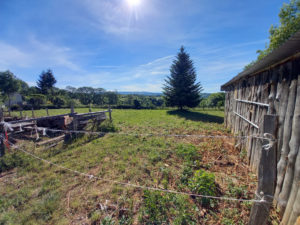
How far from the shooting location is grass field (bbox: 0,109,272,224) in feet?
7.23

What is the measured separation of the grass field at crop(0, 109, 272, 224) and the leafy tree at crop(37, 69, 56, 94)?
44817 mm

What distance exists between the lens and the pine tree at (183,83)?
15820mm

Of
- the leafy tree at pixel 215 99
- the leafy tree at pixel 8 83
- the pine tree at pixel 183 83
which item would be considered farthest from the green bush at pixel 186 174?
the leafy tree at pixel 215 99

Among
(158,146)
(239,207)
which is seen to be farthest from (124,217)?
(158,146)

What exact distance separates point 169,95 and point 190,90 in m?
2.81

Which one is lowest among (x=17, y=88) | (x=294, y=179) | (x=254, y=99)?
(x=294, y=179)

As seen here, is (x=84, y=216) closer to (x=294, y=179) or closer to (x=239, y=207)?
(x=239, y=207)

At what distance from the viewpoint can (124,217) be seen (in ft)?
7.18

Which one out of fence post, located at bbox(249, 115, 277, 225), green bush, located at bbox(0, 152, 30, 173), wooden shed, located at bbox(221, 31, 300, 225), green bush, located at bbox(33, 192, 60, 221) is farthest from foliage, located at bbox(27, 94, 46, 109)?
wooden shed, located at bbox(221, 31, 300, 225)

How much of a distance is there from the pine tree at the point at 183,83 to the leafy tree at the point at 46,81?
4092 cm

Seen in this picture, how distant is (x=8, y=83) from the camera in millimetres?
15305

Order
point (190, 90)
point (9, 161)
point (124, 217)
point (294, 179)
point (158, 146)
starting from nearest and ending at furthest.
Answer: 1. point (294, 179)
2. point (124, 217)
3. point (9, 161)
4. point (158, 146)
5. point (190, 90)

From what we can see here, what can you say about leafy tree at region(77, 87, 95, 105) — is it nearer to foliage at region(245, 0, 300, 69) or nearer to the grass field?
the grass field

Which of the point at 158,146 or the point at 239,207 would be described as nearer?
the point at 239,207
